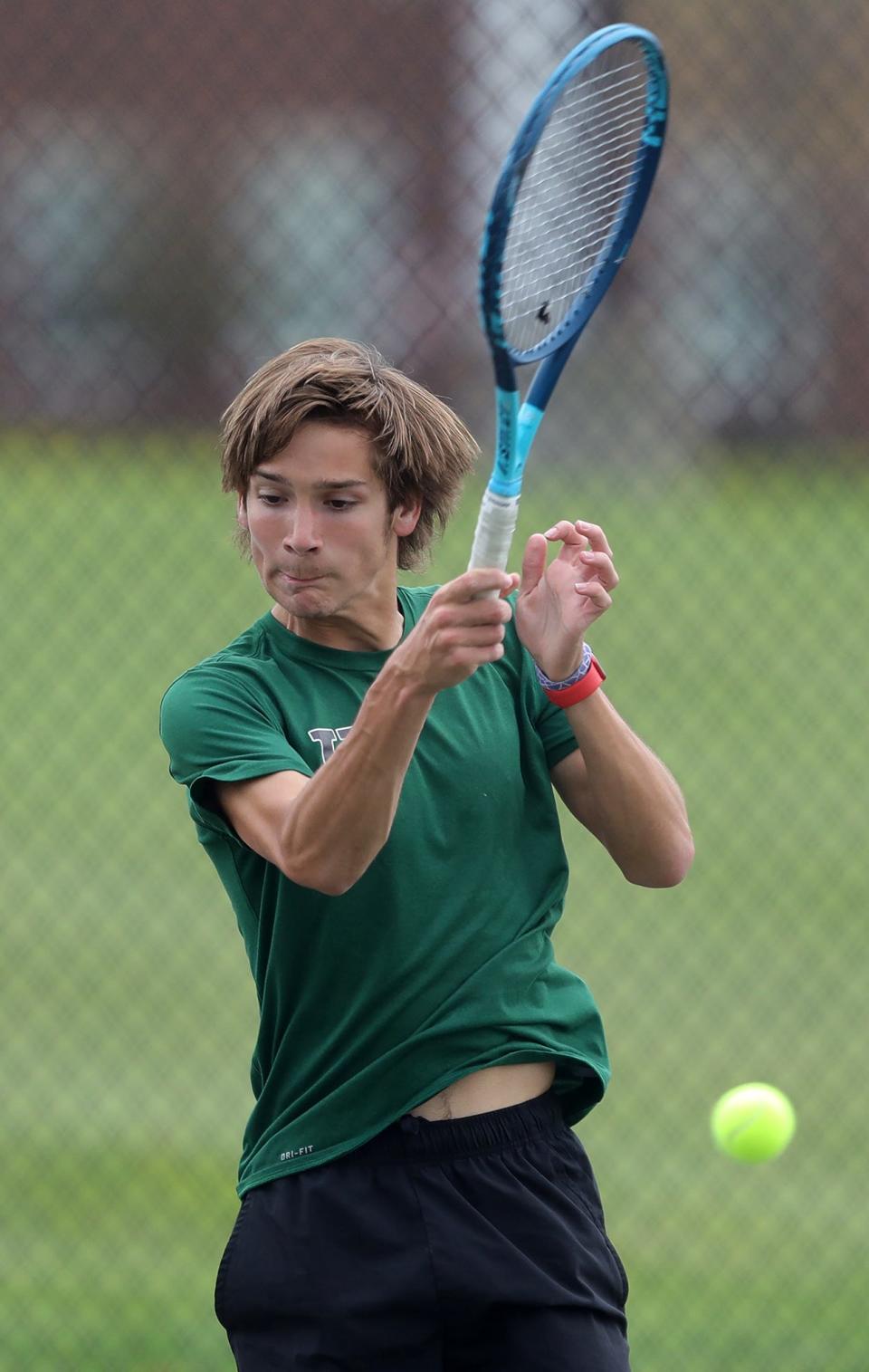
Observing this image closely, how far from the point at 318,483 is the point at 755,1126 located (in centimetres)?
181

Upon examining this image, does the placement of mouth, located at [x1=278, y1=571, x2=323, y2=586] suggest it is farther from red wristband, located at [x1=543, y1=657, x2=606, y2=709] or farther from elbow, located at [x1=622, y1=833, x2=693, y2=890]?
elbow, located at [x1=622, y1=833, x2=693, y2=890]

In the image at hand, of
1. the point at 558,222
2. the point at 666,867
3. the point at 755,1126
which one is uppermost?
the point at 558,222

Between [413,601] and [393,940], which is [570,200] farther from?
[393,940]

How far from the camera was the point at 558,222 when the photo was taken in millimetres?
2551

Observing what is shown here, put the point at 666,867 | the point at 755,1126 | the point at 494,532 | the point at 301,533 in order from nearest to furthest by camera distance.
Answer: the point at 494,532, the point at 301,533, the point at 666,867, the point at 755,1126

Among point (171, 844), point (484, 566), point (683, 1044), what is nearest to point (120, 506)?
point (171, 844)

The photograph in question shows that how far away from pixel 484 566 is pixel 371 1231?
2.78 ft

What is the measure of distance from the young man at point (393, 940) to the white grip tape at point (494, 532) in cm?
28

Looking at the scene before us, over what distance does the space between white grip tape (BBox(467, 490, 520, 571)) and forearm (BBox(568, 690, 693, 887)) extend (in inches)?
17.1

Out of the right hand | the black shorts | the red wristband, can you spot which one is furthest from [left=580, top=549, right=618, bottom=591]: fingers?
the black shorts

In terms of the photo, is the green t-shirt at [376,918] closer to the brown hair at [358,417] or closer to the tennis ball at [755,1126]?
the brown hair at [358,417]

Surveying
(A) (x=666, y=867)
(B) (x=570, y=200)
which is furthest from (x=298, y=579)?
(B) (x=570, y=200)

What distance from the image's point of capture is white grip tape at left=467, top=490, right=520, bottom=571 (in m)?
1.96

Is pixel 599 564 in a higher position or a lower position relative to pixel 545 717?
higher
